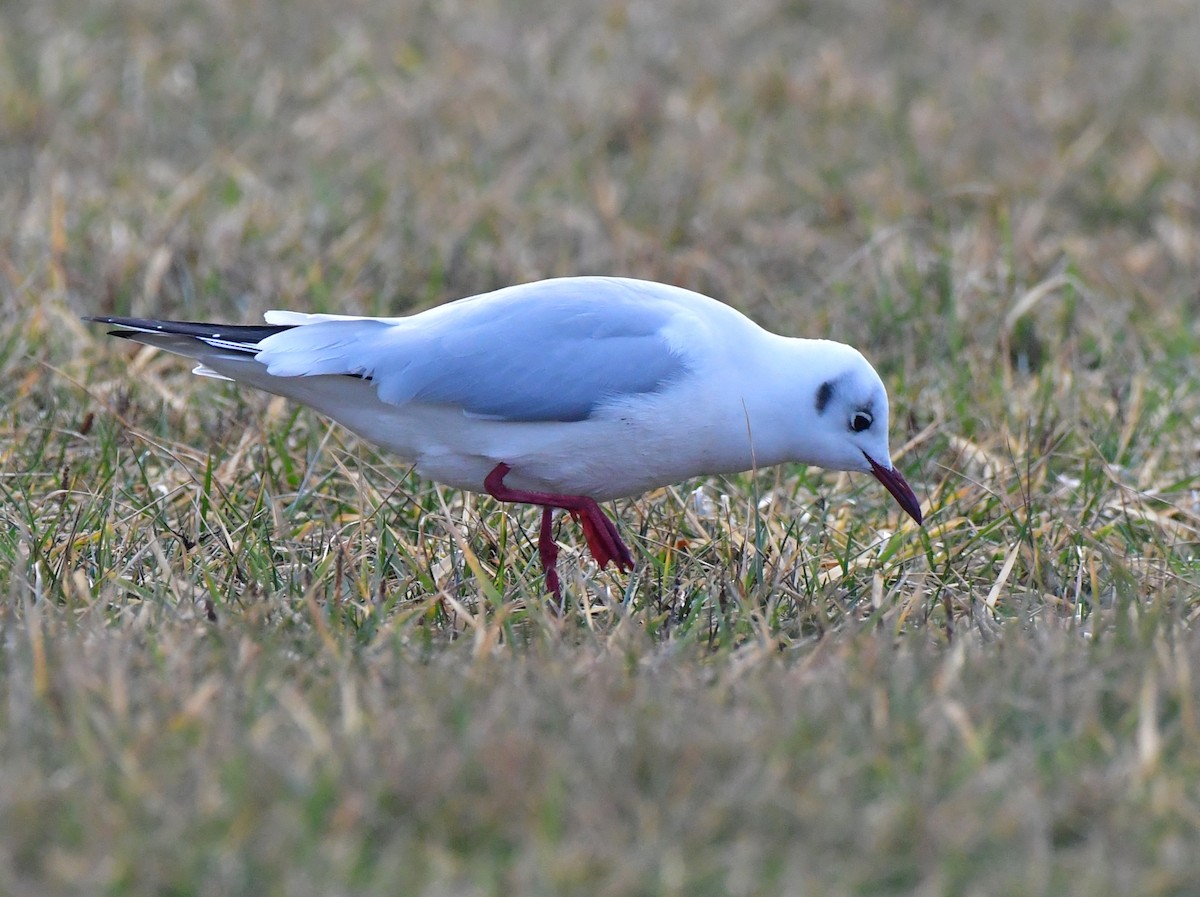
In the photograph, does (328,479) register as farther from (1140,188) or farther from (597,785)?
(1140,188)

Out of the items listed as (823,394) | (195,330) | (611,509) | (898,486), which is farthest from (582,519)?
(195,330)

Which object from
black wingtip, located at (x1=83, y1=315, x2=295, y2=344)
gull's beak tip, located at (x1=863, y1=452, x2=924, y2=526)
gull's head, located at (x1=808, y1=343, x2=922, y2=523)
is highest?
black wingtip, located at (x1=83, y1=315, x2=295, y2=344)

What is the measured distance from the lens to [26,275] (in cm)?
573

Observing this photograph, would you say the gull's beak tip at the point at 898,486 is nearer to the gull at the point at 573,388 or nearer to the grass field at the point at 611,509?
the gull at the point at 573,388

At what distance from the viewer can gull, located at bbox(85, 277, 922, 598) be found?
3.72 metres

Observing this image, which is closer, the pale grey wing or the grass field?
the grass field

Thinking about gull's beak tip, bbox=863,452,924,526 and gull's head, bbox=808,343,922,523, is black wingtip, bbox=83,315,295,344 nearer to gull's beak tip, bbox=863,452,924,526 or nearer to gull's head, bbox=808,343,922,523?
gull's head, bbox=808,343,922,523

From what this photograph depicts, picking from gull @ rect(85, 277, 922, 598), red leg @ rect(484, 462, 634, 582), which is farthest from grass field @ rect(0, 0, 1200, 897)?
gull @ rect(85, 277, 922, 598)

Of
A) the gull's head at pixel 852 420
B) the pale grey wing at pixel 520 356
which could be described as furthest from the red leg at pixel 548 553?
the gull's head at pixel 852 420

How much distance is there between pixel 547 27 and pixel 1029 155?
2.77m

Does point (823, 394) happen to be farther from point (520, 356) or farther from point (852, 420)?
point (520, 356)

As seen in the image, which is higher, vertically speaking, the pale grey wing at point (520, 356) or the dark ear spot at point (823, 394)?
the pale grey wing at point (520, 356)

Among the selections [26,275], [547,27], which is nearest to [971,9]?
[547,27]

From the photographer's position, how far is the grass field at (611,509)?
8.44ft
